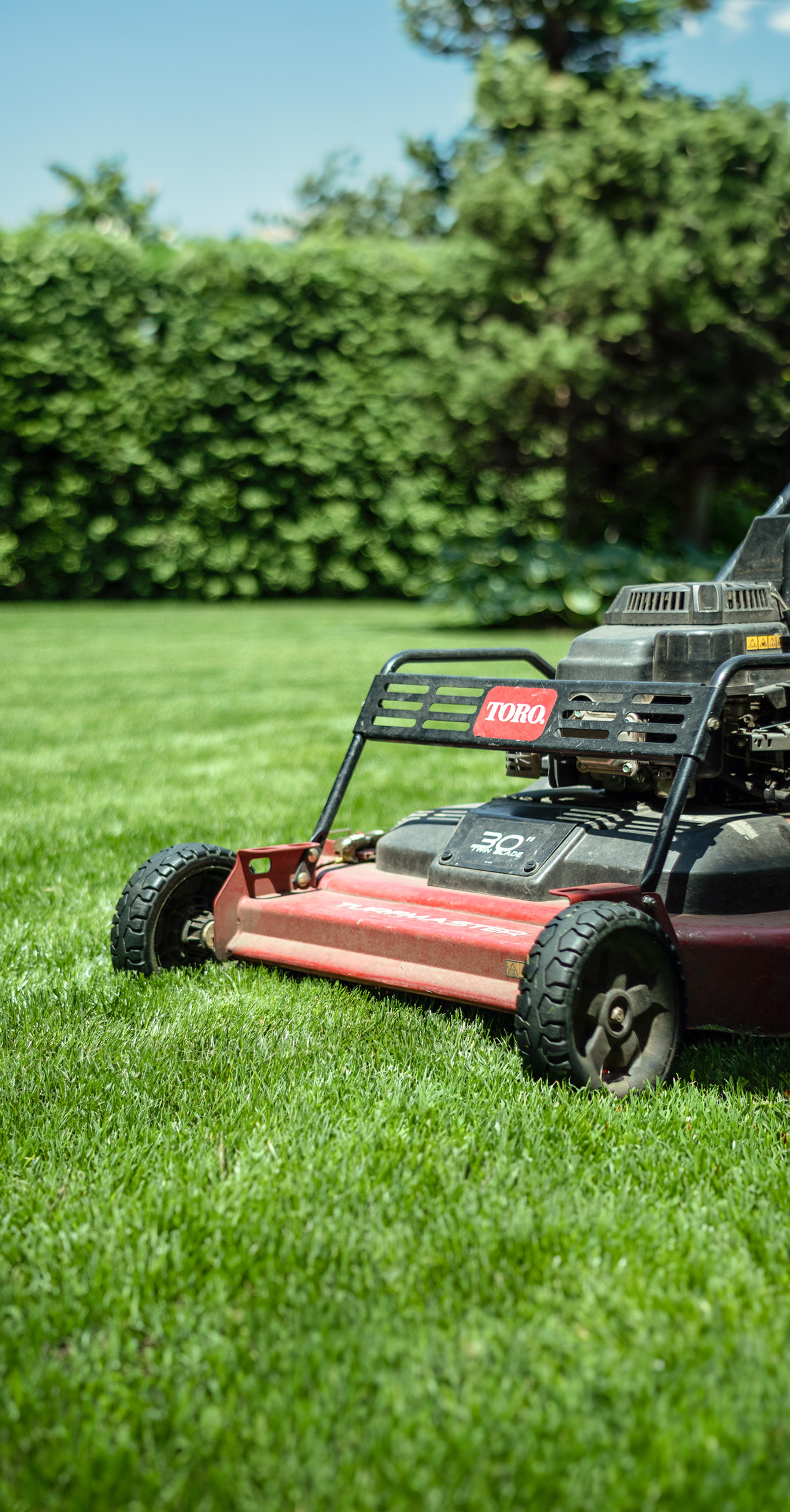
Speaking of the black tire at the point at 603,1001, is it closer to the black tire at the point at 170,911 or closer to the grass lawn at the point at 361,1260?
the grass lawn at the point at 361,1260

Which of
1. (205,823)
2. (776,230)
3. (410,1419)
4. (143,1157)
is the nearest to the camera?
(410,1419)

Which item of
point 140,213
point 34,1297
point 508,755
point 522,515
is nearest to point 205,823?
point 508,755

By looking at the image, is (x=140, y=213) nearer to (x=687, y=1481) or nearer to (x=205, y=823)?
(x=205, y=823)

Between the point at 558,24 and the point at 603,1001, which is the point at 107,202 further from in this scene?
the point at 603,1001

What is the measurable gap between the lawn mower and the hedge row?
15.1m

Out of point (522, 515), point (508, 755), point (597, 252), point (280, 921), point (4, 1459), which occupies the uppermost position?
point (597, 252)

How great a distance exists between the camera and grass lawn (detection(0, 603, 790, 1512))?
1598mm

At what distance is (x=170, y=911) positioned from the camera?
3566mm

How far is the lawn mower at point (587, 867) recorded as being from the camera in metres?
2.77

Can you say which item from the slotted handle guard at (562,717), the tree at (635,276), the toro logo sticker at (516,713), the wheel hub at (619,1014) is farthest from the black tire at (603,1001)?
the tree at (635,276)

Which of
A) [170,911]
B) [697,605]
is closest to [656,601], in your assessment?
[697,605]

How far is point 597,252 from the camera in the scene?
14484 millimetres

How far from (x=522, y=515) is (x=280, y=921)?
48.8 ft

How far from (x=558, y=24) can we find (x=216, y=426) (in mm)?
7081
